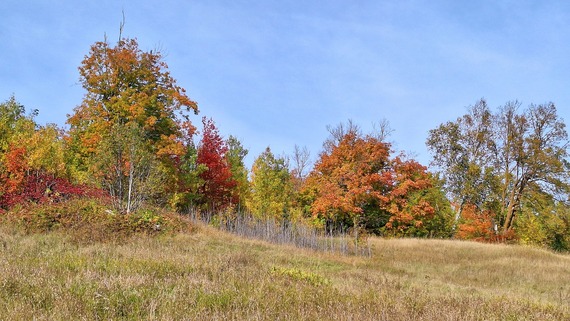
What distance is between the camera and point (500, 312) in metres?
6.80

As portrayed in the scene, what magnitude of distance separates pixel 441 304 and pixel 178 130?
2197 centimetres

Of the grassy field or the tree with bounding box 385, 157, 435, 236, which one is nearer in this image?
the grassy field

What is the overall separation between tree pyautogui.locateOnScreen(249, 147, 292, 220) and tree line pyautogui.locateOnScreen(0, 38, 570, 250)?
0.27 ft

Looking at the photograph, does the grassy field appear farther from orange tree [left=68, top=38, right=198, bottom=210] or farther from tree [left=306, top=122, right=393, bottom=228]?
tree [left=306, top=122, right=393, bottom=228]

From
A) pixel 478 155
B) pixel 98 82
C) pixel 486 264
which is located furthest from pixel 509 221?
pixel 98 82

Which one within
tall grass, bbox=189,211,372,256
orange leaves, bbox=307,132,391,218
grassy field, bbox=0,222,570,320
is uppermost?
orange leaves, bbox=307,132,391,218

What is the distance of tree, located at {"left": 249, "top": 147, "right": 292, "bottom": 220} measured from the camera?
28453 millimetres

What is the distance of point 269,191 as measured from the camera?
29.3 meters

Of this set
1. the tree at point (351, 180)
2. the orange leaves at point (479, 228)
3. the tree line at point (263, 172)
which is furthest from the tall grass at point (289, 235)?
the orange leaves at point (479, 228)

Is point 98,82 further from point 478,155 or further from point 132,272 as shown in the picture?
point 478,155

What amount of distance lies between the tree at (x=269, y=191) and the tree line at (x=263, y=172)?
8 cm

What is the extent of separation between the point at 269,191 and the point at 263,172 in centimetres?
137

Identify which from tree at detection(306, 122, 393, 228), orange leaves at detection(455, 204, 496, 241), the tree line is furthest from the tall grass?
Result: orange leaves at detection(455, 204, 496, 241)

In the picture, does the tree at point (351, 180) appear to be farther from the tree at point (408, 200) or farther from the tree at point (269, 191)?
the tree at point (269, 191)
